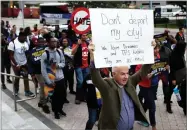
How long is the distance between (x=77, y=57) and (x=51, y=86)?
4.19 ft

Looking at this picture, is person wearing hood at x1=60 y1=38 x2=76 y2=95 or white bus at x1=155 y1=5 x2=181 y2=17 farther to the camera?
white bus at x1=155 y1=5 x2=181 y2=17

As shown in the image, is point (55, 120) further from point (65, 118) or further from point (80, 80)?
point (80, 80)

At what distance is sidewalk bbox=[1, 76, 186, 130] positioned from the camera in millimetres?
6020

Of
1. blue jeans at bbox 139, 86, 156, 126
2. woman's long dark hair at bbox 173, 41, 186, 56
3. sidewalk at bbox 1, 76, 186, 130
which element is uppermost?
woman's long dark hair at bbox 173, 41, 186, 56

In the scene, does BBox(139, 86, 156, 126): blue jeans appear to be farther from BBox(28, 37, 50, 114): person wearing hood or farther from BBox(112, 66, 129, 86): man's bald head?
BBox(28, 37, 50, 114): person wearing hood

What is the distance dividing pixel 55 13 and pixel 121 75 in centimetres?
3274

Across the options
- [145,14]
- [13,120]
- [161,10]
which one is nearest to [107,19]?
[145,14]

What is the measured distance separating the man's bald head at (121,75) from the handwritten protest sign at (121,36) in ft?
0.21

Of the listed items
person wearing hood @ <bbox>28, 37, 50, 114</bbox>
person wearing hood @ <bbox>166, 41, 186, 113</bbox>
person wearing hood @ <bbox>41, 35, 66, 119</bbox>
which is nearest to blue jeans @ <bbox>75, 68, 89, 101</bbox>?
person wearing hood @ <bbox>28, 37, 50, 114</bbox>

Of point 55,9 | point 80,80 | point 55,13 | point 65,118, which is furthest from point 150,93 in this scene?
point 55,9

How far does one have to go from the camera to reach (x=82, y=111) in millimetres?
6930

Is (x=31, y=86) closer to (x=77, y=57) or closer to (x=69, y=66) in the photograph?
(x=69, y=66)

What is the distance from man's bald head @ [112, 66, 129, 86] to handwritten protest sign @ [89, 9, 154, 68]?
0.06 metres

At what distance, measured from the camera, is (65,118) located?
651 cm
